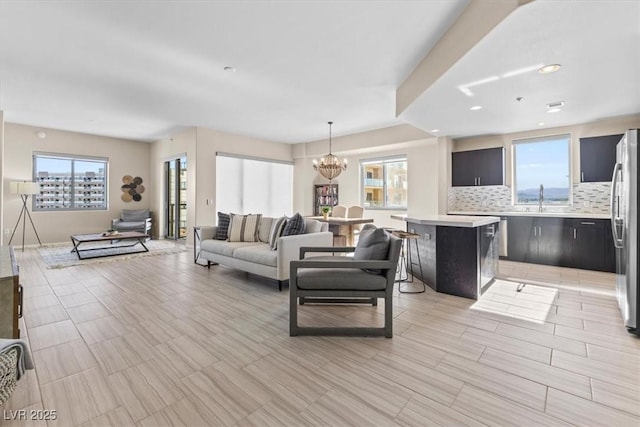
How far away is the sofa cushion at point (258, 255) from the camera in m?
3.72

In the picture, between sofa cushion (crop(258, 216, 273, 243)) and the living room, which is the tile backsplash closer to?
the living room

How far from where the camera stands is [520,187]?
5.74 m

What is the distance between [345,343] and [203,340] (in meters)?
1.15

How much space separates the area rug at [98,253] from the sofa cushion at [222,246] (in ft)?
6.52

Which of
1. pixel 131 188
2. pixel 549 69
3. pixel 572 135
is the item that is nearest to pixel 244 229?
pixel 549 69

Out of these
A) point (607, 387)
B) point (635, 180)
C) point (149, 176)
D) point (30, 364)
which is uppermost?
point (149, 176)

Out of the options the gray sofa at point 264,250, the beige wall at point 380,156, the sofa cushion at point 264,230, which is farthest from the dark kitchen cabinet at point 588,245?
the sofa cushion at point 264,230

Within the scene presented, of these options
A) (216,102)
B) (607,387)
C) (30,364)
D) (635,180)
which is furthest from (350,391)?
(216,102)

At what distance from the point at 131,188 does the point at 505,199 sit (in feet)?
30.9

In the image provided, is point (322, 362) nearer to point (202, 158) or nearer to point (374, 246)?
point (374, 246)

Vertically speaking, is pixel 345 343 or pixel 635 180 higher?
pixel 635 180

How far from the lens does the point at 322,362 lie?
2.08 m

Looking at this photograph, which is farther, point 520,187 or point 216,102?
point 520,187

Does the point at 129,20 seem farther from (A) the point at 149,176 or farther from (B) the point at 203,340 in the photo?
(A) the point at 149,176
